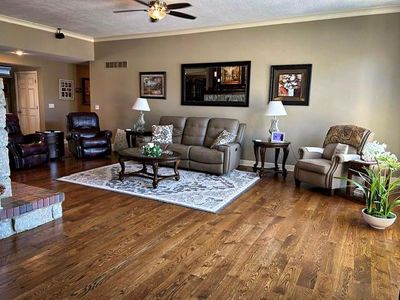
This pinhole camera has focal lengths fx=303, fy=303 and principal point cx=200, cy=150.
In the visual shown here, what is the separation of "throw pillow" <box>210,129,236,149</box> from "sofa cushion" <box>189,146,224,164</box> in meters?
0.18

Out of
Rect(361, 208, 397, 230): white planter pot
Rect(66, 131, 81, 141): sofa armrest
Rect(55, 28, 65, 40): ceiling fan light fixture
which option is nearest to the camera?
Rect(361, 208, 397, 230): white planter pot

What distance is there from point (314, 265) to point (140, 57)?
6.10 metres

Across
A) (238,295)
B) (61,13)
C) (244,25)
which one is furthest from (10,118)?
(238,295)

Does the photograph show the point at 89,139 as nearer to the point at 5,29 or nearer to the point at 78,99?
the point at 5,29

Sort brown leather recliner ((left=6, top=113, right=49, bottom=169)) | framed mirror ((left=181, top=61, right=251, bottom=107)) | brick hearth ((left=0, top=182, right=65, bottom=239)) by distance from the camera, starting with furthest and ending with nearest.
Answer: framed mirror ((left=181, top=61, right=251, bottom=107)) < brown leather recliner ((left=6, top=113, right=49, bottom=169)) < brick hearth ((left=0, top=182, right=65, bottom=239))

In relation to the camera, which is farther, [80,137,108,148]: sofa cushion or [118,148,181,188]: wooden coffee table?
[80,137,108,148]: sofa cushion

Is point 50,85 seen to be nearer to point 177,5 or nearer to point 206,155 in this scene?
point 206,155

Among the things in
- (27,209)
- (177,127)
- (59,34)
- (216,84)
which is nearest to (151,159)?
(27,209)

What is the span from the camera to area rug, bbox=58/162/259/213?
155 inches

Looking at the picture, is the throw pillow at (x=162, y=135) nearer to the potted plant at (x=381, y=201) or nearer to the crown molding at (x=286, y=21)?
the crown molding at (x=286, y=21)

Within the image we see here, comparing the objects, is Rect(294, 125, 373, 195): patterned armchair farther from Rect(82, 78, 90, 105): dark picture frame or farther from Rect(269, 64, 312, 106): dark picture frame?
Rect(82, 78, 90, 105): dark picture frame

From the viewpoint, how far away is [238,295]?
2045 millimetres

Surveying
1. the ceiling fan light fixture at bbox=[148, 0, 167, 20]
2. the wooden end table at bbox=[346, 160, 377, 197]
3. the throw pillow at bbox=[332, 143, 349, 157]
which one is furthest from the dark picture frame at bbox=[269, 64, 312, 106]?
the ceiling fan light fixture at bbox=[148, 0, 167, 20]

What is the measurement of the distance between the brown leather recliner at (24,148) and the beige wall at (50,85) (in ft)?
8.26
